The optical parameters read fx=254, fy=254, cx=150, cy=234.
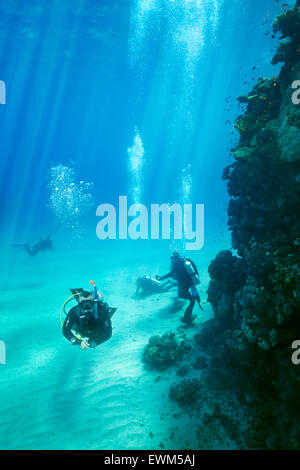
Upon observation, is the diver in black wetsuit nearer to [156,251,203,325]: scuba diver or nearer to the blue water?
the blue water

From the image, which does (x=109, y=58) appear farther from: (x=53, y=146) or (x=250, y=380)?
(x=53, y=146)

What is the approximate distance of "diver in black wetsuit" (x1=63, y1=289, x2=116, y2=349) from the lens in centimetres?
436

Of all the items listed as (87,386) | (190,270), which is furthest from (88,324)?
(190,270)

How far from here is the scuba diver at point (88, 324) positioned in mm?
4363

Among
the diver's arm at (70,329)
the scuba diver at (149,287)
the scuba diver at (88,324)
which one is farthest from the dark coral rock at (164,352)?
the scuba diver at (149,287)

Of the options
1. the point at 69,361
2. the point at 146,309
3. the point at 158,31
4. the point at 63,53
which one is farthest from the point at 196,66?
the point at 69,361

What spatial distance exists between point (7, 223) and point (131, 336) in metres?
64.9

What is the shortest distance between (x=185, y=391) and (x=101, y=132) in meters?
101

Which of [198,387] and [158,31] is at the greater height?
[158,31]

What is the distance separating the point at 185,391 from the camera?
17.7 feet

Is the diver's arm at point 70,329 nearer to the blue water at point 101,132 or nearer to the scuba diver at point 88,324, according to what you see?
the scuba diver at point 88,324

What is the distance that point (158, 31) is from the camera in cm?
3175

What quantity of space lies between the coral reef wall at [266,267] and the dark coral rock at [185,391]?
840 millimetres

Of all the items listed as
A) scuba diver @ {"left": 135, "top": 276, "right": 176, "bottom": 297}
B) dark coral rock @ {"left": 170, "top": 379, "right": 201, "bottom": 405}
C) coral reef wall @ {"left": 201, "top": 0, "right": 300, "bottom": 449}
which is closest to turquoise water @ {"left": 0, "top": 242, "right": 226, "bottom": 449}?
dark coral rock @ {"left": 170, "top": 379, "right": 201, "bottom": 405}
